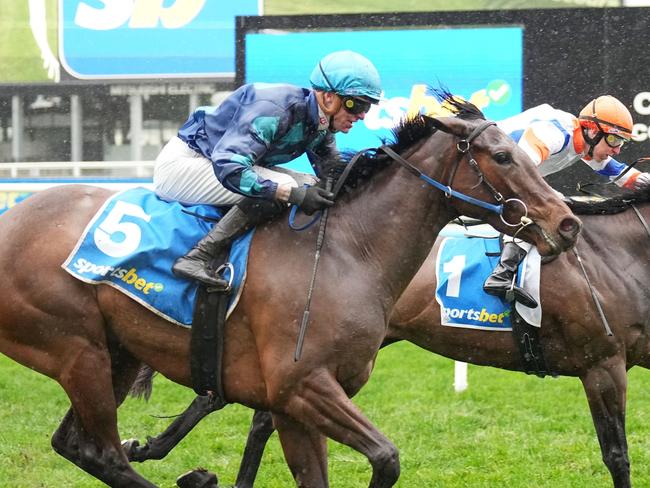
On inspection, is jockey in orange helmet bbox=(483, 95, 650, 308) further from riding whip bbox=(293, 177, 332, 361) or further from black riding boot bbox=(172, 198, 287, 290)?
black riding boot bbox=(172, 198, 287, 290)

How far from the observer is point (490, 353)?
5086 millimetres

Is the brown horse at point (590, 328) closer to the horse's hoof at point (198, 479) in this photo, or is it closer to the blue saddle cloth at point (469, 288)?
the blue saddle cloth at point (469, 288)

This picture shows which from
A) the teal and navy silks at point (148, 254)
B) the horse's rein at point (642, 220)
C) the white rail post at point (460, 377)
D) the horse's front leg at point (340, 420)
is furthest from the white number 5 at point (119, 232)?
the white rail post at point (460, 377)

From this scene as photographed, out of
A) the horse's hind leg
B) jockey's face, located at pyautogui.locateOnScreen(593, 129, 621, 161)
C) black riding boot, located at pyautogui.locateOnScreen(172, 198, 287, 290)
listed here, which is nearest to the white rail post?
jockey's face, located at pyautogui.locateOnScreen(593, 129, 621, 161)

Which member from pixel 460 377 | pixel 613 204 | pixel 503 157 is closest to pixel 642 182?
pixel 613 204

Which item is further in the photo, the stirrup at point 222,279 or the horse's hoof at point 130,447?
the horse's hoof at point 130,447

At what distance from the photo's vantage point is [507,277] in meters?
4.89

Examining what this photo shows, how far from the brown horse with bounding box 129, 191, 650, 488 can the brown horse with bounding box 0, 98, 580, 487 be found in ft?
3.25

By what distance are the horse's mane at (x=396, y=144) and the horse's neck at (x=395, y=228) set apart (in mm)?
92

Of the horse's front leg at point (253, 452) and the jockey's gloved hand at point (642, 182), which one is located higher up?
the jockey's gloved hand at point (642, 182)

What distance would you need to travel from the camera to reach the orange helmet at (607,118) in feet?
16.0

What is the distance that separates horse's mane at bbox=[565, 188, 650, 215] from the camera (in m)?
5.09

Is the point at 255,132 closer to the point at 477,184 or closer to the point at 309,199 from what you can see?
the point at 309,199

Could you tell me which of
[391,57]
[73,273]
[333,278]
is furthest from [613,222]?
[391,57]
